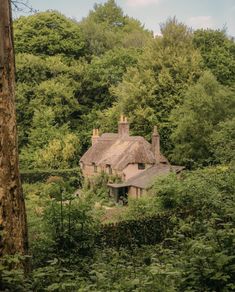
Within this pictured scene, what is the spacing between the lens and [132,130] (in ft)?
133

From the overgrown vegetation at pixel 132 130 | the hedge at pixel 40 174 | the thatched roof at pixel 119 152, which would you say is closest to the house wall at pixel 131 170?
the thatched roof at pixel 119 152

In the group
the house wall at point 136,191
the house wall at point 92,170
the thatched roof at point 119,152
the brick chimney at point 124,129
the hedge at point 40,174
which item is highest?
the brick chimney at point 124,129

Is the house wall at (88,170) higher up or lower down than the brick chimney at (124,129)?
lower down

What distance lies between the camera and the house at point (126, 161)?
1248 inches

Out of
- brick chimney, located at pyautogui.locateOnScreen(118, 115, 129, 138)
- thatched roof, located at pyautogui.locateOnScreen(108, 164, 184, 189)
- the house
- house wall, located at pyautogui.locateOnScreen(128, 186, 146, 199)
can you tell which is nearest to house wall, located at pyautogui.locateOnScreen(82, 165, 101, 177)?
the house

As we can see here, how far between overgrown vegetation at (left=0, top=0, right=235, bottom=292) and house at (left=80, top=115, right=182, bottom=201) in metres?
1.38

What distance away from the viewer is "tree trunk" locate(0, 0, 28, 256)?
710cm

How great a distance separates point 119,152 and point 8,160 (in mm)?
28843

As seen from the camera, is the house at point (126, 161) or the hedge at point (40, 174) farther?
the hedge at point (40, 174)

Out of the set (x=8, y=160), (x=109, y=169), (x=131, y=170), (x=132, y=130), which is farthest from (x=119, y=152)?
(x=8, y=160)

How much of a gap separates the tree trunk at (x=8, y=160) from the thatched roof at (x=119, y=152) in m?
26.6

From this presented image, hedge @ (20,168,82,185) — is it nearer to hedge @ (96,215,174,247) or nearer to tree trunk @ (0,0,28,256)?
hedge @ (96,215,174,247)

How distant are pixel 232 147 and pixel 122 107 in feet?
55.8

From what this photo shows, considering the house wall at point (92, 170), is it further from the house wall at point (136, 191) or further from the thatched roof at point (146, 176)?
the house wall at point (136, 191)
